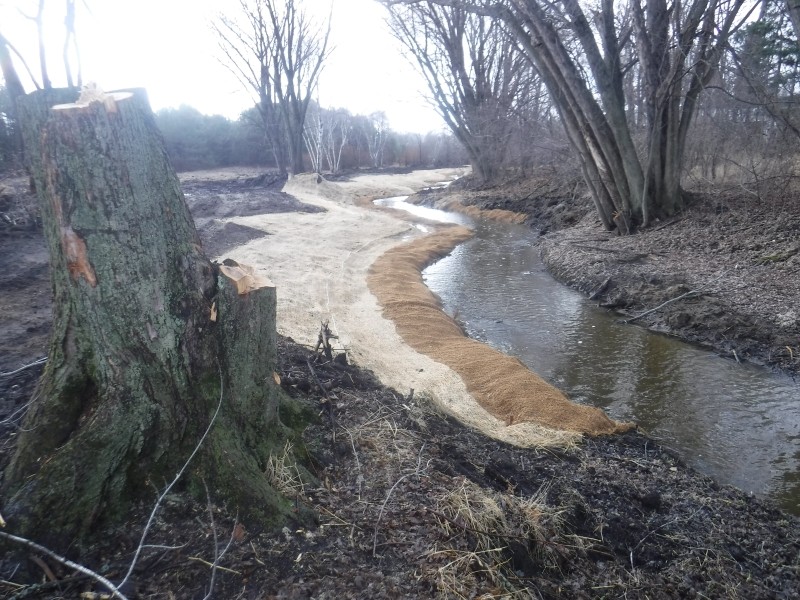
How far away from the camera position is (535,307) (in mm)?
10172

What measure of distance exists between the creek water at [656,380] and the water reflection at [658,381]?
1 centimetres

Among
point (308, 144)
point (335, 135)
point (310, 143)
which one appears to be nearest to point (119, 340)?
point (308, 144)

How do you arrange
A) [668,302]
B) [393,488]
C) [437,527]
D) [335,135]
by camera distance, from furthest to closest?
[335,135] < [668,302] < [393,488] < [437,527]

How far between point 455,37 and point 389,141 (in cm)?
2370

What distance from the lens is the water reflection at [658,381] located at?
5121 millimetres

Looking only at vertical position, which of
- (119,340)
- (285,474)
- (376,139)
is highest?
(376,139)

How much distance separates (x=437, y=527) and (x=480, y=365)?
3.93m

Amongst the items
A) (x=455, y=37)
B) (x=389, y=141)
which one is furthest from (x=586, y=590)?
(x=389, y=141)

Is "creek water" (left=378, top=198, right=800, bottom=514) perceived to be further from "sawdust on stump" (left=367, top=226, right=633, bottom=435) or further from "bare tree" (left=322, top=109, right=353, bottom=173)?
"bare tree" (left=322, top=109, right=353, bottom=173)

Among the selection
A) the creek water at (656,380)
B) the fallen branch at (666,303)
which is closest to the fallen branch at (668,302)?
the fallen branch at (666,303)

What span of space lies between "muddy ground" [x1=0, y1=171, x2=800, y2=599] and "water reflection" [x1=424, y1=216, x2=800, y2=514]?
2.20ft

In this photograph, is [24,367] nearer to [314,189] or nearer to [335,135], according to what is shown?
[314,189]

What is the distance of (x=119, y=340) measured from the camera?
98.0 inches

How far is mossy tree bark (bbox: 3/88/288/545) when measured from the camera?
2.38m
